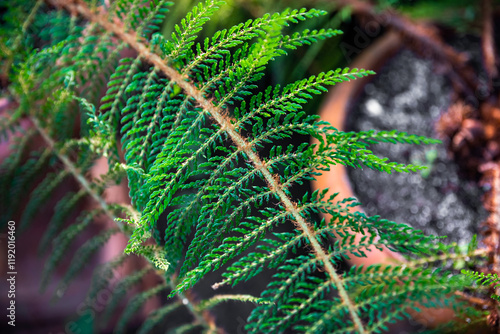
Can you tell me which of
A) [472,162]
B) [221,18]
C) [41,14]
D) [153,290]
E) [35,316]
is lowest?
[35,316]

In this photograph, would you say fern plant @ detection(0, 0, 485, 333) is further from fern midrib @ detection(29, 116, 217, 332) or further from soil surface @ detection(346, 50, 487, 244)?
soil surface @ detection(346, 50, 487, 244)

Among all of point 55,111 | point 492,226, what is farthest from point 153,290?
point 492,226

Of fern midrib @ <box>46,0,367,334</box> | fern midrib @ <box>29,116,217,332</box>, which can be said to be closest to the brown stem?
fern midrib @ <box>46,0,367,334</box>

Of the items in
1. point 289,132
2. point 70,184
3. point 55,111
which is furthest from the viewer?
point 70,184

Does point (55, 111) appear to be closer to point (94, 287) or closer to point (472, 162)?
point (94, 287)

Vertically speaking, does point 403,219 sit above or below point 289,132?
below

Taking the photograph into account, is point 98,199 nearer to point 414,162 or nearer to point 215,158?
point 215,158

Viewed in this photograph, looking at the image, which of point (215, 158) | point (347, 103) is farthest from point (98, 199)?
point (347, 103)

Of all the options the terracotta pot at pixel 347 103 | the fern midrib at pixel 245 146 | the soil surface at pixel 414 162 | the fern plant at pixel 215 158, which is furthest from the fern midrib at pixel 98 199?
the soil surface at pixel 414 162
